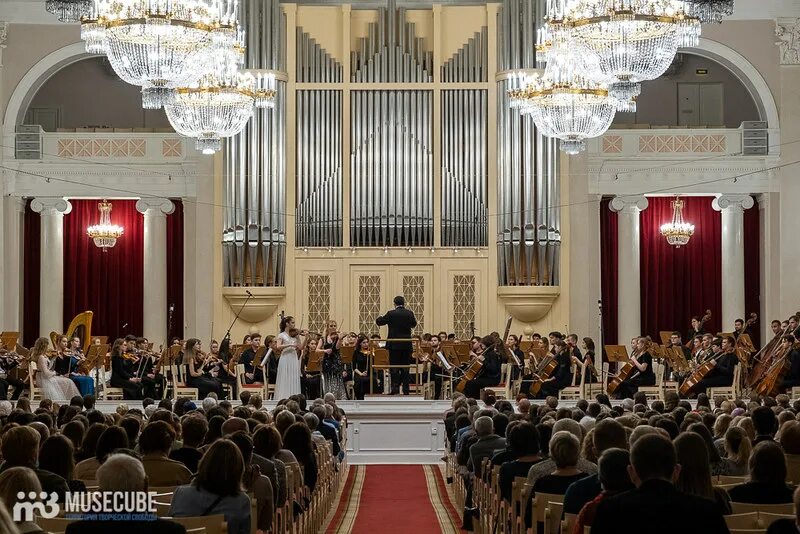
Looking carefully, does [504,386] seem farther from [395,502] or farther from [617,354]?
[395,502]

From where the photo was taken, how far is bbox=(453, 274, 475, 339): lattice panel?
21406 mm

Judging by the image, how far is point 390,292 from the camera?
70.5 ft

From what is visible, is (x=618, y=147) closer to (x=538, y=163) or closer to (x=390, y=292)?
(x=538, y=163)

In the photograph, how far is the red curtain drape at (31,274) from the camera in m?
22.7

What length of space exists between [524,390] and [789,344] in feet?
12.7

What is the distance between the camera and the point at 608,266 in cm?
2320

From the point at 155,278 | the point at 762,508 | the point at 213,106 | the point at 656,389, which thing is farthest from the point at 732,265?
the point at 762,508

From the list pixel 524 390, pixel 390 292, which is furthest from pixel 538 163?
pixel 524 390

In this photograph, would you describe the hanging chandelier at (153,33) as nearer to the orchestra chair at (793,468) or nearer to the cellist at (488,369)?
the cellist at (488,369)

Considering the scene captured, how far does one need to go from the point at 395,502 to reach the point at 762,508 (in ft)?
22.0

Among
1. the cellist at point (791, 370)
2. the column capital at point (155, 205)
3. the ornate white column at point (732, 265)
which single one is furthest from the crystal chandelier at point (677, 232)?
the column capital at point (155, 205)

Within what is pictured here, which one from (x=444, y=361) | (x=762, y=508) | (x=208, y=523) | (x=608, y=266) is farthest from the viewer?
(x=608, y=266)

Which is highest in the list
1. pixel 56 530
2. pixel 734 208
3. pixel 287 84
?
pixel 287 84

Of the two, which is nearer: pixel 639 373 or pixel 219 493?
pixel 219 493
